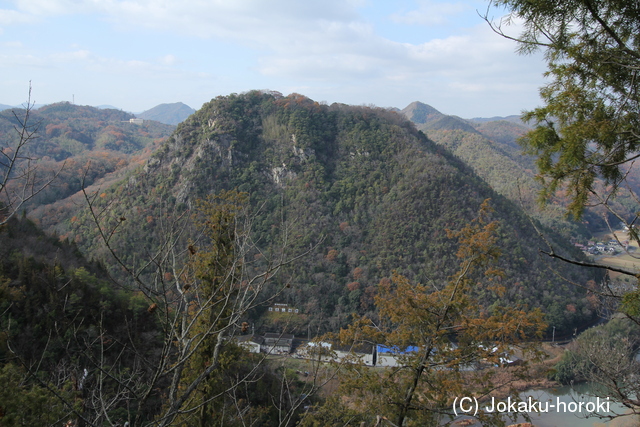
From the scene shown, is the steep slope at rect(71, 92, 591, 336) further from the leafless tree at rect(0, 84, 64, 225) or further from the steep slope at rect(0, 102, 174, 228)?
the leafless tree at rect(0, 84, 64, 225)

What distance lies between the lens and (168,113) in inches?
6693

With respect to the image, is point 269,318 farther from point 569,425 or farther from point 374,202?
point 569,425

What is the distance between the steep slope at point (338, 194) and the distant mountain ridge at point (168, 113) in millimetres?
131513

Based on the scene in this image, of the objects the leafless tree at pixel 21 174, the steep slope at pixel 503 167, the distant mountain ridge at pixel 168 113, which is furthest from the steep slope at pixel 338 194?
the distant mountain ridge at pixel 168 113

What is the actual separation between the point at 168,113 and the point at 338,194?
157207mm

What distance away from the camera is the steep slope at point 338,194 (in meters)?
26.1

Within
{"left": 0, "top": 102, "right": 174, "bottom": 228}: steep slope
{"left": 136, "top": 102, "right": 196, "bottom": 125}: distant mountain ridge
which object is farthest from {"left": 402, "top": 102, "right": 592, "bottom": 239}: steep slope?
{"left": 136, "top": 102, "right": 196, "bottom": 125}: distant mountain ridge

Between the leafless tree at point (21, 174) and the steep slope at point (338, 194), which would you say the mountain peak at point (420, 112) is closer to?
the steep slope at point (338, 194)

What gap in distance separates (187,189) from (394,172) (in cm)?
1757

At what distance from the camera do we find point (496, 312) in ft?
12.7

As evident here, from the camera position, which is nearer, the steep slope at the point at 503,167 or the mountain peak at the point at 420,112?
the steep slope at the point at 503,167

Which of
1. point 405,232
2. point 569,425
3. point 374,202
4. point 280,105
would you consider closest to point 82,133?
point 280,105

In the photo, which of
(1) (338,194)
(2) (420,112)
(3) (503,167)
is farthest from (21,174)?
(2) (420,112)

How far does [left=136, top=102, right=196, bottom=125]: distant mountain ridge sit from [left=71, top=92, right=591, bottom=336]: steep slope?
132 meters
